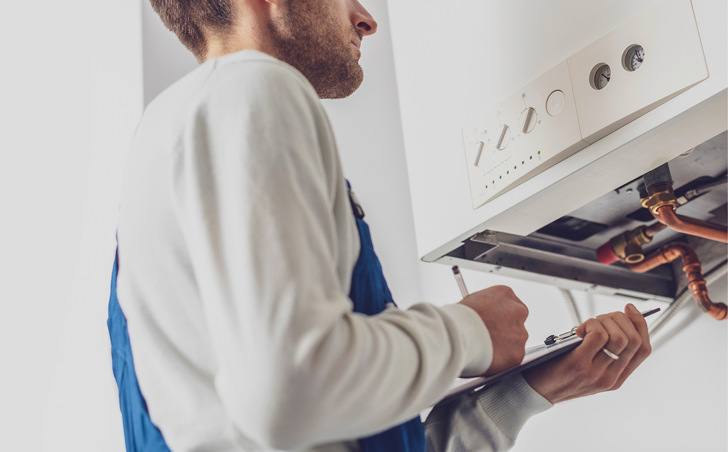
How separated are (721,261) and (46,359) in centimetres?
117

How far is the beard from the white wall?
62cm

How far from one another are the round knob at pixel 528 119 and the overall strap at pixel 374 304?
371mm

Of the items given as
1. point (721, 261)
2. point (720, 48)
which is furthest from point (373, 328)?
point (721, 261)

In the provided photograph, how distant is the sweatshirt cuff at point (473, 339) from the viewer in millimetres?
576

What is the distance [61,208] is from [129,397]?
821mm

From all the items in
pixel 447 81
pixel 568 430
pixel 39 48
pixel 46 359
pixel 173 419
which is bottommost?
pixel 568 430

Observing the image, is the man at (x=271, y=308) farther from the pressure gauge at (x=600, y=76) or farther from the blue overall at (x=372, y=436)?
the pressure gauge at (x=600, y=76)

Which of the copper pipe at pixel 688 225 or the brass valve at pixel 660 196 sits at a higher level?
the brass valve at pixel 660 196

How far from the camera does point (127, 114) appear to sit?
142 centimetres

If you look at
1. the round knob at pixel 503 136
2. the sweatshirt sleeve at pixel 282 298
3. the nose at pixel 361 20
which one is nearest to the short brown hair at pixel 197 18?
the nose at pixel 361 20

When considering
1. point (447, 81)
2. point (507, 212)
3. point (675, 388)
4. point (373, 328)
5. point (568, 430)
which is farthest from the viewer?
point (568, 430)

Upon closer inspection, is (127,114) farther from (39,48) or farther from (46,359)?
(46,359)

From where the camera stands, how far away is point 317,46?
877 mm

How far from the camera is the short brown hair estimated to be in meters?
0.84
